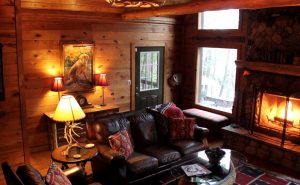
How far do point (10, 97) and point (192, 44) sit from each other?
15.4 ft

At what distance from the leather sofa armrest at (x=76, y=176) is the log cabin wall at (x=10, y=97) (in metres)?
1.09

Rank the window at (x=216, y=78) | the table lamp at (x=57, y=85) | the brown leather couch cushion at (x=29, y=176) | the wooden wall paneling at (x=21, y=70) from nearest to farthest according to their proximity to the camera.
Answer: the brown leather couch cushion at (x=29, y=176) < the wooden wall paneling at (x=21, y=70) < the table lamp at (x=57, y=85) < the window at (x=216, y=78)

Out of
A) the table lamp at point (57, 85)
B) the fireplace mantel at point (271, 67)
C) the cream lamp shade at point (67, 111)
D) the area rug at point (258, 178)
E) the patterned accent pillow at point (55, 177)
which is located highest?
the fireplace mantel at point (271, 67)

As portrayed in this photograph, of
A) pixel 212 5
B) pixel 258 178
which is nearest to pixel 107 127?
pixel 212 5

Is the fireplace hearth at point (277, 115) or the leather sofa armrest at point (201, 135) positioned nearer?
the leather sofa armrest at point (201, 135)

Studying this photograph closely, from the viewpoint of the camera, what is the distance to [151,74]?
7.02 m

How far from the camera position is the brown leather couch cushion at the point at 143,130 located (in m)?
4.45

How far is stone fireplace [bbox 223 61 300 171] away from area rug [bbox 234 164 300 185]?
45cm

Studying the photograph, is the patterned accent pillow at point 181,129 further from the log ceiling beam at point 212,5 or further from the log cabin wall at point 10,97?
the log cabin wall at point 10,97

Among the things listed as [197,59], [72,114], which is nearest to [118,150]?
[72,114]

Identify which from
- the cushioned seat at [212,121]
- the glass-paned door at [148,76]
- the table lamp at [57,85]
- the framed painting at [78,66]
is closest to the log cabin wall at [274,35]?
the cushioned seat at [212,121]

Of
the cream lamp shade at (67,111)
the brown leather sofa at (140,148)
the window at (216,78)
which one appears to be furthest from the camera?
the window at (216,78)

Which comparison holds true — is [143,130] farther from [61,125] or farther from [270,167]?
[270,167]

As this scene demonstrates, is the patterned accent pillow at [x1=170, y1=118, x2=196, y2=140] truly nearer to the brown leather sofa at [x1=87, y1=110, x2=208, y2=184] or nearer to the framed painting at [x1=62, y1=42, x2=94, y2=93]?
the brown leather sofa at [x1=87, y1=110, x2=208, y2=184]
